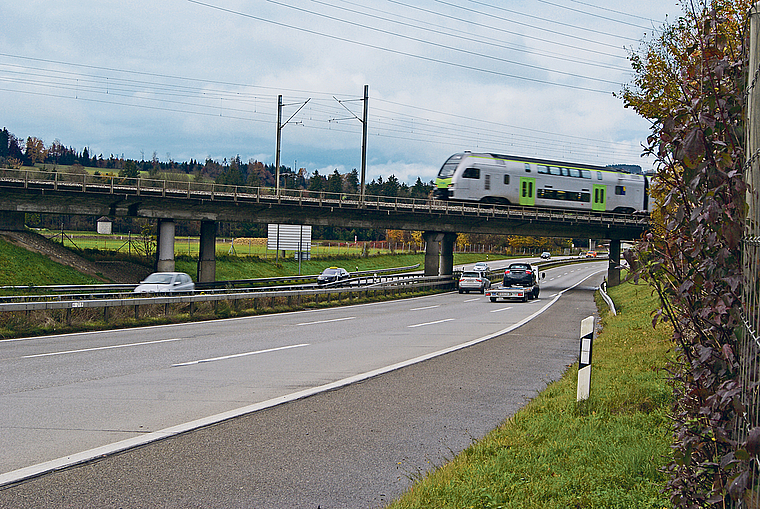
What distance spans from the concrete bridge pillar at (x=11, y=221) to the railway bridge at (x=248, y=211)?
6cm

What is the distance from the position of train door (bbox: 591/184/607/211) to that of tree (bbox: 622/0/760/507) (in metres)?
55.4

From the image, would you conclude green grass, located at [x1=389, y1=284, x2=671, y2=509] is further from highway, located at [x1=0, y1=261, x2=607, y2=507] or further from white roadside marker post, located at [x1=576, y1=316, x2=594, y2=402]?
highway, located at [x1=0, y1=261, x2=607, y2=507]

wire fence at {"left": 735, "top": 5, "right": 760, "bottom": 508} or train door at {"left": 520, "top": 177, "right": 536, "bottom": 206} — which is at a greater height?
train door at {"left": 520, "top": 177, "right": 536, "bottom": 206}

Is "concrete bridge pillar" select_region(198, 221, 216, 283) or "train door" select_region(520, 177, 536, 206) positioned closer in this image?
"concrete bridge pillar" select_region(198, 221, 216, 283)

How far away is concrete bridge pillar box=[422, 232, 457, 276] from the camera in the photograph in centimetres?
5797

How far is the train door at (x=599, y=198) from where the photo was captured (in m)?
56.8

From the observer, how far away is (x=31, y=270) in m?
43.0

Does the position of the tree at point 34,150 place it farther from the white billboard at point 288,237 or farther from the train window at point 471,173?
the train window at point 471,173

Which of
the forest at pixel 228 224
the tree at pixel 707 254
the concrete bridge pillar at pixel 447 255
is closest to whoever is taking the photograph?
the tree at pixel 707 254

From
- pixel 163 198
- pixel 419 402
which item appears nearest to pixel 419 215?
pixel 163 198

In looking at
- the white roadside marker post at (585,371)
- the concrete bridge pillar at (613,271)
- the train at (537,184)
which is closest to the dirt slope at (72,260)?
the train at (537,184)

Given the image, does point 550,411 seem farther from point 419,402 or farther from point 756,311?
point 756,311

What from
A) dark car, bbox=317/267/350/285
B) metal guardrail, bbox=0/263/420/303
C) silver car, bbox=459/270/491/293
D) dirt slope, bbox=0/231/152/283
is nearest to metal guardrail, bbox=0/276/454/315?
→ metal guardrail, bbox=0/263/420/303

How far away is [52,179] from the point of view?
1774 inches
